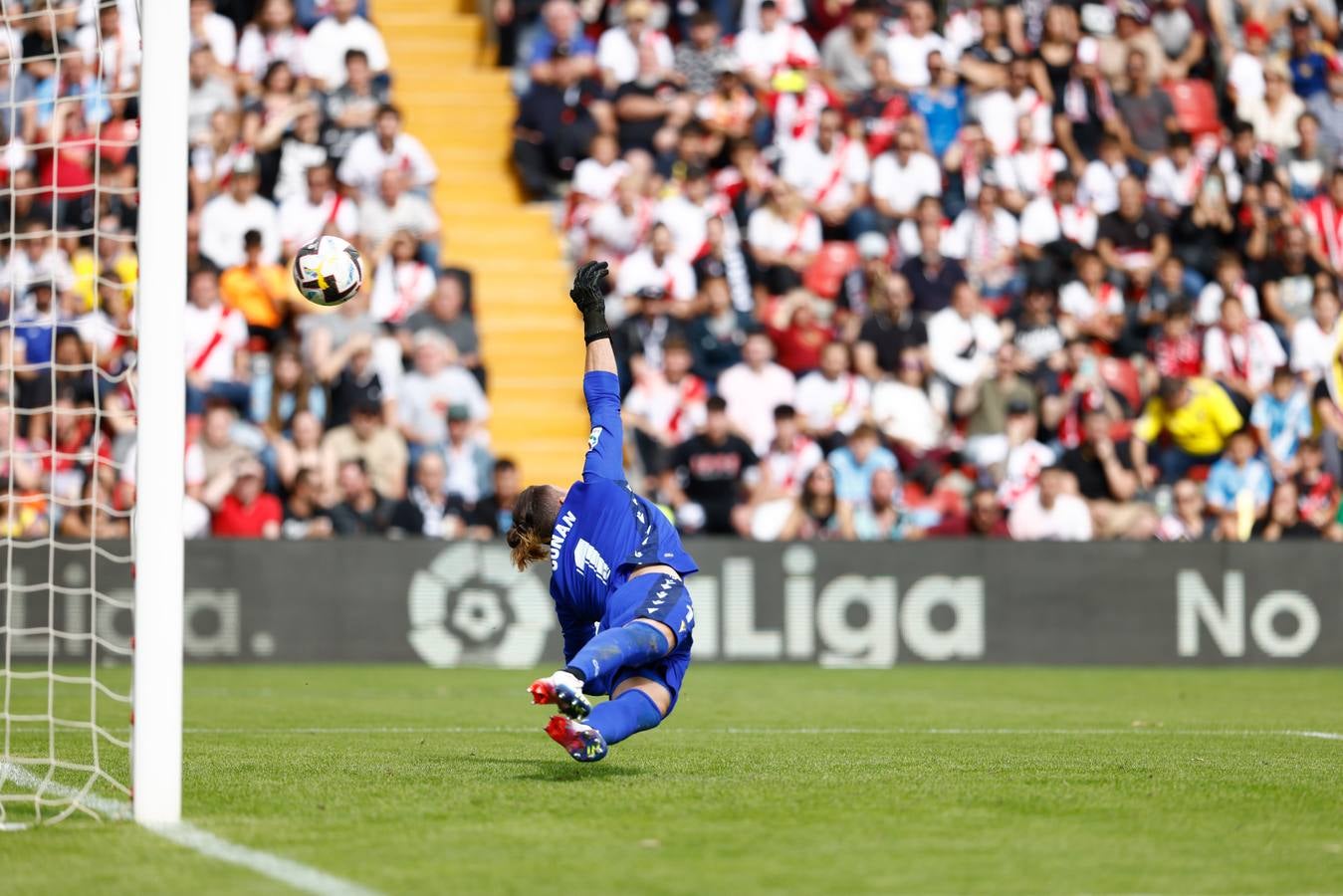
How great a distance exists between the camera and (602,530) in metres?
7.75

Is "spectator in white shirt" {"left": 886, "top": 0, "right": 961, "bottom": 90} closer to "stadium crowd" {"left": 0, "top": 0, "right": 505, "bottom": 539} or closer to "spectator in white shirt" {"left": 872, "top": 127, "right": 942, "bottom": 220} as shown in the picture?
"spectator in white shirt" {"left": 872, "top": 127, "right": 942, "bottom": 220}

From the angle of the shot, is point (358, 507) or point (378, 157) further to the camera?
point (378, 157)

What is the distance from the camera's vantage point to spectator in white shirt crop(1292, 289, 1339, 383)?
18.9m

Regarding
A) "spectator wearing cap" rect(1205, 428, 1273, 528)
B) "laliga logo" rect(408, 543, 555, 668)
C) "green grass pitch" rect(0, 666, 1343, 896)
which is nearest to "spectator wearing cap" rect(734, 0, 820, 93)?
"spectator wearing cap" rect(1205, 428, 1273, 528)

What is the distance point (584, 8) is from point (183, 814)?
596 inches

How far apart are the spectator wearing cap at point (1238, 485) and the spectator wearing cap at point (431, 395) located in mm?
6633

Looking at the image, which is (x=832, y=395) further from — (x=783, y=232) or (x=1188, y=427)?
(x=1188, y=427)

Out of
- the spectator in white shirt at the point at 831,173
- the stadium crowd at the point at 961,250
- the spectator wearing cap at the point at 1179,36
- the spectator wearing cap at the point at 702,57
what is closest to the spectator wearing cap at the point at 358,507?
the stadium crowd at the point at 961,250

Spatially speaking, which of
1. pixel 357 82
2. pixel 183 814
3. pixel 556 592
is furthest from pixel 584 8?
pixel 183 814

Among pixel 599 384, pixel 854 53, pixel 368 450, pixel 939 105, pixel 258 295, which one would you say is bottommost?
pixel 599 384

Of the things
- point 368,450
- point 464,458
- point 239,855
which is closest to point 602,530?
point 239,855

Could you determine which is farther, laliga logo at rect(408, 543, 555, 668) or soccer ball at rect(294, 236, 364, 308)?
laliga logo at rect(408, 543, 555, 668)

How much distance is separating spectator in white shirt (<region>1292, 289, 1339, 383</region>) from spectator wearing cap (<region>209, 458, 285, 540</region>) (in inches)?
385

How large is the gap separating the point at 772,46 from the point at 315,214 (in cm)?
539
